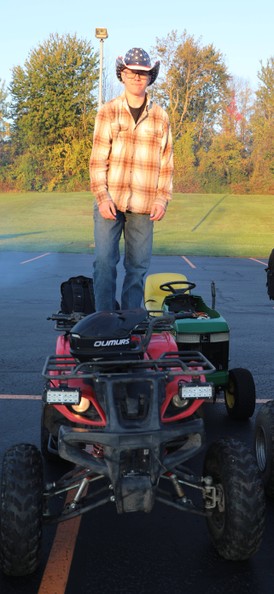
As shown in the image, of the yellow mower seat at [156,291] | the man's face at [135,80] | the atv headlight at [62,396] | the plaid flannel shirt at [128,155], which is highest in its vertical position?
the man's face at [135,80]

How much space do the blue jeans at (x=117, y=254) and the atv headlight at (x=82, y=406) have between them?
5.68 ft

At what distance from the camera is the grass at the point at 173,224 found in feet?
98.8

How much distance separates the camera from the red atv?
9.87 feet

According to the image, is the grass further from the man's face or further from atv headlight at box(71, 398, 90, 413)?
atv headlight at box(71, 398, 90, 413)

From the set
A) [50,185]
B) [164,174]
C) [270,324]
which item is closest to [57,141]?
[50,185]

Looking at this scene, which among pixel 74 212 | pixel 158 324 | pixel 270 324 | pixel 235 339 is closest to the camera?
pixel 158 324

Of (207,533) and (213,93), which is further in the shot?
(213,93)

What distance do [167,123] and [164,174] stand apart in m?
0.36

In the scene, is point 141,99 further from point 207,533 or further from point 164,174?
point 207,533

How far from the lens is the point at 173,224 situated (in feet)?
148

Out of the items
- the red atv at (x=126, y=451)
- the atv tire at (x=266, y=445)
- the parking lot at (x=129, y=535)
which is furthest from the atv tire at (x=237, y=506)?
the atv tire at (x=266, y=445)

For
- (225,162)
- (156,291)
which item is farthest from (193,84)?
(156,291)

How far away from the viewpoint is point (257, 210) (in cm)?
5103

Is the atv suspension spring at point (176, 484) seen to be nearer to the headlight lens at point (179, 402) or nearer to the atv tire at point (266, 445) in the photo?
the headlight lens at point (179, 402)
